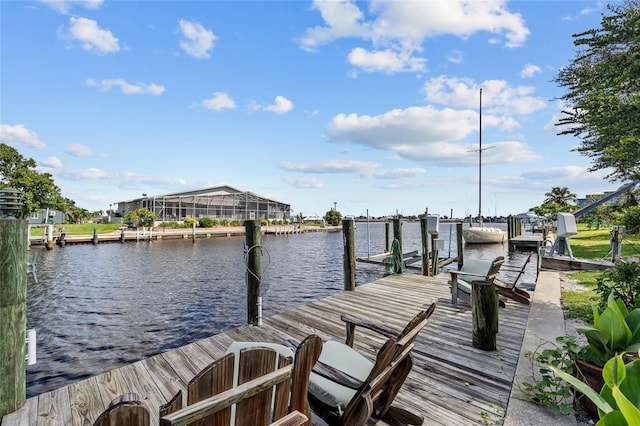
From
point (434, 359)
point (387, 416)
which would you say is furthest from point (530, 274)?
point (387, 416)

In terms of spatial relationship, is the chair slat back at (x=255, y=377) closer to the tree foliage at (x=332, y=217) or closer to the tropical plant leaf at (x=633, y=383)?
the tropical plant leaf at (x=633, y=383)

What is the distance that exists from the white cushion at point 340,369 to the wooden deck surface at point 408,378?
1.51 ft

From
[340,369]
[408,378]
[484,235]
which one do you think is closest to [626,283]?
[408,378]

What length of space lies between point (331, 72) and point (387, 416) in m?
14.0

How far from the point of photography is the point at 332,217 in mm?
79312

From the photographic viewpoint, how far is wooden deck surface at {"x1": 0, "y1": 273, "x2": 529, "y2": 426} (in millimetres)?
2719

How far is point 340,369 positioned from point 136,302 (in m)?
10.7

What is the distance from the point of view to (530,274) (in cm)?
1288

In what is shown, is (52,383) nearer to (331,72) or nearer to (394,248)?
(394,248)

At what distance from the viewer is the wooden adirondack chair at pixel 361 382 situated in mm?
1951

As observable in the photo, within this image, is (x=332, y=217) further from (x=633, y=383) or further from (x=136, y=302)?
(x=633, y=383)

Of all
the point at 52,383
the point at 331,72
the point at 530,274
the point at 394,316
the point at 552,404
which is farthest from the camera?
the point at 331,72

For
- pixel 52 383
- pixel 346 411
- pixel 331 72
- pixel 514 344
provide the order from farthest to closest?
1. pixel 331 72
2. pixel 52 383
3. pixel 514 344
4. pixel 346 411

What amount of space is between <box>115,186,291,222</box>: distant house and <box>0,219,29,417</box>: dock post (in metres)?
45.9
